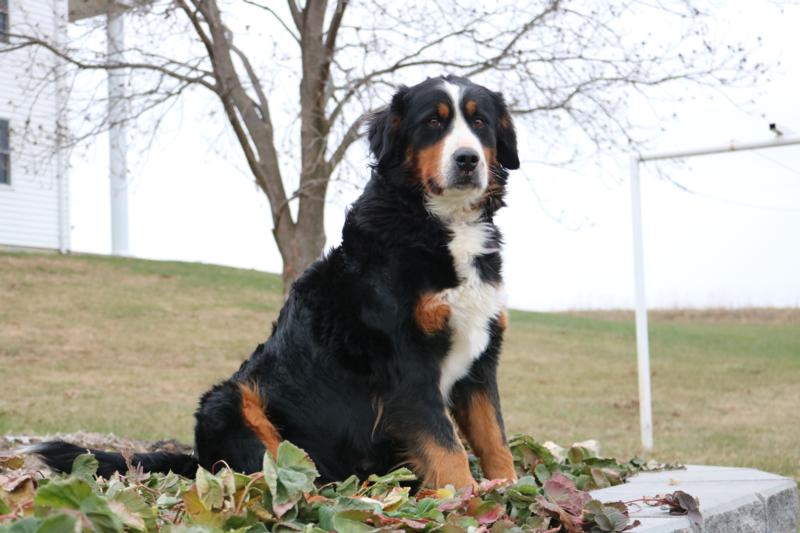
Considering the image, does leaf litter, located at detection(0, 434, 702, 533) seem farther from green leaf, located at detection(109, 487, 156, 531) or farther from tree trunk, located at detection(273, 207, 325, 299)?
tree trunk, located at detection(273, 207, 325, 299)

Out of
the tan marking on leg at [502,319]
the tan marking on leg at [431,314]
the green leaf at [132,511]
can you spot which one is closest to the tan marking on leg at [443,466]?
the tan marking on leg at [431,314]

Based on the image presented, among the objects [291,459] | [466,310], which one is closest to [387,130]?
[466,310]

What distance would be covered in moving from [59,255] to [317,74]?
16.0 m

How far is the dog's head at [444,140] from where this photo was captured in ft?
13.0

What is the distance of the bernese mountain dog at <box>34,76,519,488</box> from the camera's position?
12.3 ft

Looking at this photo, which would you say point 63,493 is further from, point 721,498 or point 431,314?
point 721,498

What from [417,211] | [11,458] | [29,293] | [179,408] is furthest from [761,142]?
[29,293]

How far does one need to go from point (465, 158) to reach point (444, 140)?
0.13 metres

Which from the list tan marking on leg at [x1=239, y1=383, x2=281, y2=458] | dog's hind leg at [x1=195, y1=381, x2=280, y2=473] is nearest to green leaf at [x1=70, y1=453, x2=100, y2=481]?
dog's hind leg at [x1=195, y1=381, x2=280, y2=473]

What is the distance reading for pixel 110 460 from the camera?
4090 millimetres

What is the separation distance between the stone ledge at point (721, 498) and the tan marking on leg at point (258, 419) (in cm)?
132

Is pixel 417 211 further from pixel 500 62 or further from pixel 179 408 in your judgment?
pixel 179 408

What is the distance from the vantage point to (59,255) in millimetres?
22328

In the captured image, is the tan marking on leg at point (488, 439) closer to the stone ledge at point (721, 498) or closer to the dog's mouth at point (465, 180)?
the stone ledge at point (721, 498)
